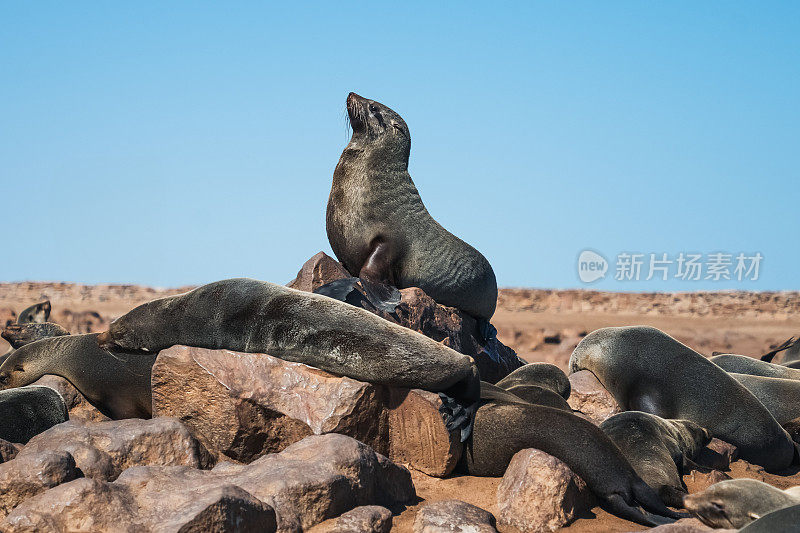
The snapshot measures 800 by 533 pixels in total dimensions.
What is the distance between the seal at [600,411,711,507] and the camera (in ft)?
16.9

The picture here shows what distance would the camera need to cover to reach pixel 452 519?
4.16m

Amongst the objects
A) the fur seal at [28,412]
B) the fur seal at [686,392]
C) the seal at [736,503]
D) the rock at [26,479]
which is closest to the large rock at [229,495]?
the rock at [26,479]

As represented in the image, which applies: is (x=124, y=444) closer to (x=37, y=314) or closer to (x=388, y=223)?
(x=388, y=223)

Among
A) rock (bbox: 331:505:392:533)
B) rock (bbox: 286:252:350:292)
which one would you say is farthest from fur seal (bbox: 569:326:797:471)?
rock (bbox: 331:505:392:533)

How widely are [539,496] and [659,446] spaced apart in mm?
1437

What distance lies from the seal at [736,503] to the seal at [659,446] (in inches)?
35.7

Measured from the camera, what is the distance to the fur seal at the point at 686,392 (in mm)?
6738

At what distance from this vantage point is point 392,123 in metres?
8.06

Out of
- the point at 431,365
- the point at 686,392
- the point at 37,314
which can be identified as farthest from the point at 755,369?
the point at 37,314

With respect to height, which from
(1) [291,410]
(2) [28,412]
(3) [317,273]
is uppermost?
(3) [317,273]

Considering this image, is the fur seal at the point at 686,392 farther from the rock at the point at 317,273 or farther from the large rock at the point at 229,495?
the large rock at the point at 229,495

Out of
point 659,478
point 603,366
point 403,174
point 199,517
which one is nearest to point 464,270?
point 403,174

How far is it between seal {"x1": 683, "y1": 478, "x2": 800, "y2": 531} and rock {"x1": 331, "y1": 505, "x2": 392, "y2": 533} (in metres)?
1.58

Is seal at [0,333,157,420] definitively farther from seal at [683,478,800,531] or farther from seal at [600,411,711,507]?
seal at [683,478,800,531]
